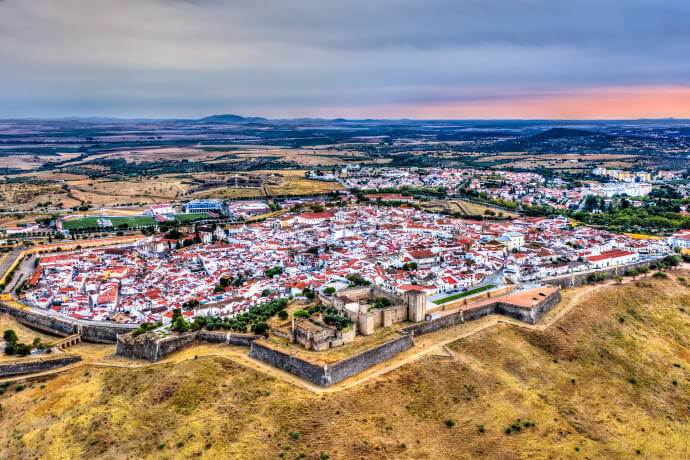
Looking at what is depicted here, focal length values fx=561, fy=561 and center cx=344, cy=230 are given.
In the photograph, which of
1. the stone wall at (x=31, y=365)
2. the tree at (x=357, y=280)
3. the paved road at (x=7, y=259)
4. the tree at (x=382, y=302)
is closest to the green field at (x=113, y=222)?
the paved road at (x=7, y=259)

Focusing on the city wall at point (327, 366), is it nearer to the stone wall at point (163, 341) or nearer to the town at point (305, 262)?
the stone wall at point (163, 341)

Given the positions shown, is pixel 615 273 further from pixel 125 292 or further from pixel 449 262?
pixel 125 292

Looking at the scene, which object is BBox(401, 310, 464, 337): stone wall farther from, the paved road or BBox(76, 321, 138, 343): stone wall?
the paved road

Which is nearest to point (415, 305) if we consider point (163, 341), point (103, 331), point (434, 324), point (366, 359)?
point (434, 324)

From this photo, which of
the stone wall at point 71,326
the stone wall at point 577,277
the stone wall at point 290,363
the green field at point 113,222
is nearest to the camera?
the stone wall at point 290,363

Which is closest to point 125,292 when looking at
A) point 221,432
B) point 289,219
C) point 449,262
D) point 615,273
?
point 221,432

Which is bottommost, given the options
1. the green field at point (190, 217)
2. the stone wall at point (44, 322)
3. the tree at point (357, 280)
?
the green field at point (190, 217)

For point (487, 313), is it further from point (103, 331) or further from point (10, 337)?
point (10, 337)

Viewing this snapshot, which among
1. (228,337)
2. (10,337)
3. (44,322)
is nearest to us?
(228,337)
